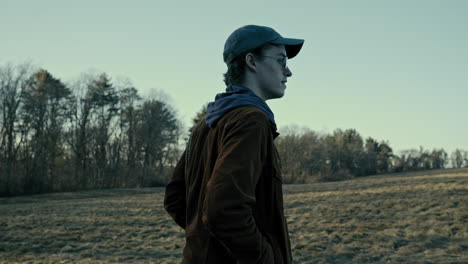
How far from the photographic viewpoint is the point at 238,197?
1524mm

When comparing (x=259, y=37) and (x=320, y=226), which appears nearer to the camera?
Result: (x=259, y=37)

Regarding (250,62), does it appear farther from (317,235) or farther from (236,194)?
(317,235)

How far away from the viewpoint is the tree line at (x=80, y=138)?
118 feet

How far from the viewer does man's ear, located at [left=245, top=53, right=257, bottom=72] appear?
1.89m

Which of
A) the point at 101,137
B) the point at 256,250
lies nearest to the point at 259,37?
the point at 256,250

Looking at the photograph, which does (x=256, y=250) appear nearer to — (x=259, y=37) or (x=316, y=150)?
(x=259, y=37)

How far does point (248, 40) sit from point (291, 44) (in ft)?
0.82

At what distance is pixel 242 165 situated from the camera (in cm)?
154

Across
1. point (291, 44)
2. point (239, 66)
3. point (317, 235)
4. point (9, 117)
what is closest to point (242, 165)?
point (239, 66)

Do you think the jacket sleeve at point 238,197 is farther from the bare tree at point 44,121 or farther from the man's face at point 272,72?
the bare tree at point 44,121

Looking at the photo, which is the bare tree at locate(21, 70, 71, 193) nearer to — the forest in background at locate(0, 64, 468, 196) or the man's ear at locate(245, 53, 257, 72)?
the forest in background at locate(0, 64, 468, 196)

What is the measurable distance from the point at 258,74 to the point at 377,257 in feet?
20.9

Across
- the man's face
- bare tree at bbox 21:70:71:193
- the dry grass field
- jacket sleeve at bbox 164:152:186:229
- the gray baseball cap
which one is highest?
bare tree at bbox 21:70:71:193

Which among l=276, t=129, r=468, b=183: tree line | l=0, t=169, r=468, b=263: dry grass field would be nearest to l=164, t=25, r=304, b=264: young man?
l=0, t=169, r=468, b=263: dry grass field
